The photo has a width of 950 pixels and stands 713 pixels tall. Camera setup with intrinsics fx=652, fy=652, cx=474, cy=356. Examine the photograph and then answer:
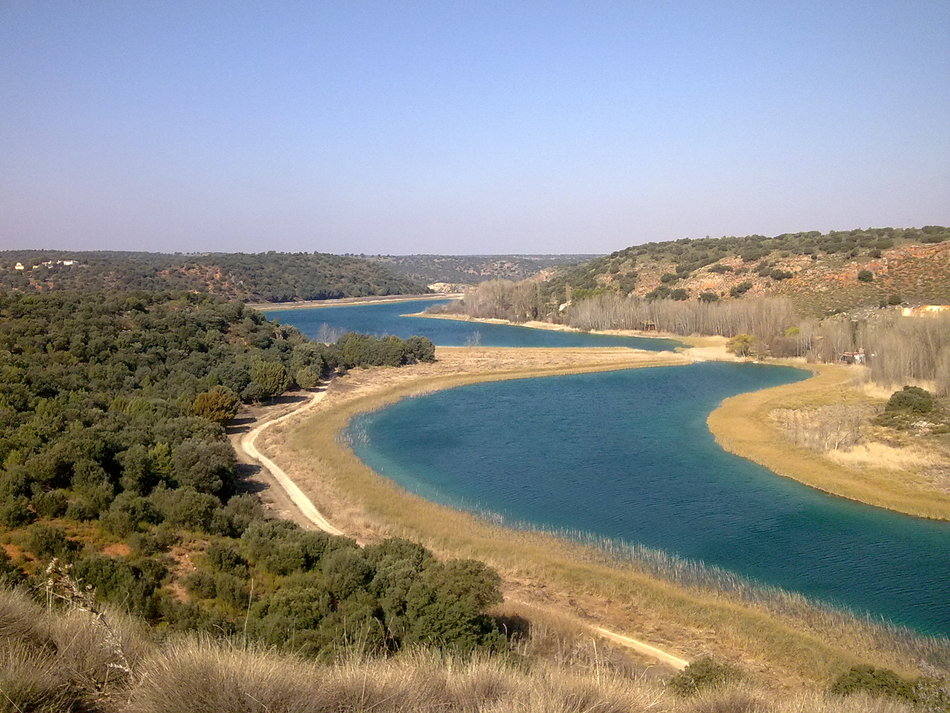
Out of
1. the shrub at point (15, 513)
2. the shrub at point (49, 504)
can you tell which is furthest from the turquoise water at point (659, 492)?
the shrub at point (15, 513)

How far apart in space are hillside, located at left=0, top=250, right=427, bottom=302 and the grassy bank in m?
72.7

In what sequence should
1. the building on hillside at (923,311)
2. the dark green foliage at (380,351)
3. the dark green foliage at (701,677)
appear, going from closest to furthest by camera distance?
the dark green foliage at (701,677)
the building on hillside at (923,311)
the dark green foliage at (380,351)

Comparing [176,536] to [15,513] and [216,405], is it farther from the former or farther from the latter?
[216,405]

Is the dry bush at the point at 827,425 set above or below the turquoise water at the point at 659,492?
above

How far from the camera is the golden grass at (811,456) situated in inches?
875

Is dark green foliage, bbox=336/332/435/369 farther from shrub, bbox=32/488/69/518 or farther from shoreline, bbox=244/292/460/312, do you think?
shoreline, bbox=244/292/460/312

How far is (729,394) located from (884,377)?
893cm

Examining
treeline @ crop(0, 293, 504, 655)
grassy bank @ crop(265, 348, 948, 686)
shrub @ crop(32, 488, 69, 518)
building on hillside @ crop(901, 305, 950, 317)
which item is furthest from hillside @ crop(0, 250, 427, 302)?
building on hillside @ crop(901, 305, 950, 317)

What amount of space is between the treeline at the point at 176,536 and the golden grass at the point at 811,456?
1655 centimetres

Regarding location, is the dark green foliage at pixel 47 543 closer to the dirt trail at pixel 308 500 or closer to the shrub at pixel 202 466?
the shrub at pixel 202 466

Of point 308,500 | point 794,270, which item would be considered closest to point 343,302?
point 794,270

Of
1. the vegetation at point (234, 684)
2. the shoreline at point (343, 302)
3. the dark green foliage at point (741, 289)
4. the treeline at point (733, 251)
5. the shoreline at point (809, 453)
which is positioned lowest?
the shoreline at point (809, 453)

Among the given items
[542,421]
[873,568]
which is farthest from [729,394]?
[873,568]

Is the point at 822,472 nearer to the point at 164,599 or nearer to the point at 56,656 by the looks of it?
the point at 164,599
